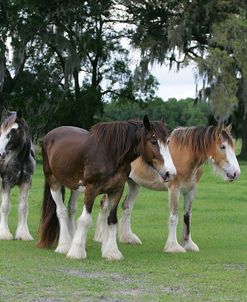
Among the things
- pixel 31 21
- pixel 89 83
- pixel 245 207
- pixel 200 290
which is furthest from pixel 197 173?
pixel 89 83

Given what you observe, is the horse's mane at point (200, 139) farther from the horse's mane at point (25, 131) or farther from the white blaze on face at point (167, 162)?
the horse's mane at point (25, 131)

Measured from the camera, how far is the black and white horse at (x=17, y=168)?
29.4 feet

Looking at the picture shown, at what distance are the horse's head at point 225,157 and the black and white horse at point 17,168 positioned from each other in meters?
2.72

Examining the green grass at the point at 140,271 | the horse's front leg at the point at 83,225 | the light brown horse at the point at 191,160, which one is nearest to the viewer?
the green grass at the point at 140,271

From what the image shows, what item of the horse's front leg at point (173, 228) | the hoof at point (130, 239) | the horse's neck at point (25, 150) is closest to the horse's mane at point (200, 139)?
the horse's front leg at point (173, 228)

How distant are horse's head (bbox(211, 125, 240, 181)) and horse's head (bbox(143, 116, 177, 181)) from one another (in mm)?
1125

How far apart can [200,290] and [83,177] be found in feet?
7.98

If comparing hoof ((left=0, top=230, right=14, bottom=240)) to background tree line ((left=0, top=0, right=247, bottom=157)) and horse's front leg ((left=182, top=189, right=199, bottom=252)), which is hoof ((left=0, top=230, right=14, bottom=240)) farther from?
background tree line ((left=0, top=0, right=247, bottom=157))

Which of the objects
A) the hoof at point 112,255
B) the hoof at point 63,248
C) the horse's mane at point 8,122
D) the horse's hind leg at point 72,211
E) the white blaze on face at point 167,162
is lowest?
the hoof at point 63,248

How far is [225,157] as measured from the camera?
27.6 ft

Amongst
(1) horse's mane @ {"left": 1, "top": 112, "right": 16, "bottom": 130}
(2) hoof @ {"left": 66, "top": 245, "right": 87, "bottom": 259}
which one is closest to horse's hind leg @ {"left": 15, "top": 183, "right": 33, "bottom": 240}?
(1) horse's mane @ {"left": 1, "top": 112, "right": 16, "bottom": 130}

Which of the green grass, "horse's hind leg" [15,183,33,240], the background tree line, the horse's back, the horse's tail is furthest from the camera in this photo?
the background tree line

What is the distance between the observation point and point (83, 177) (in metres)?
7.95

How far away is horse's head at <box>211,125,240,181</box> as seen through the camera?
834 cm
